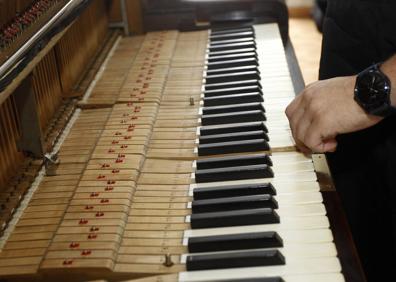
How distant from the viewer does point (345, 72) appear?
7.03 feet

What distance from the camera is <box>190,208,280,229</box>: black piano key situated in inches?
57.9

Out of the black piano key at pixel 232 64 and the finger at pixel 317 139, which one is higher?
the finger at pixel 317 139

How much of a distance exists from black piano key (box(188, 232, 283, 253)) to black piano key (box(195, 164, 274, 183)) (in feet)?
1.05

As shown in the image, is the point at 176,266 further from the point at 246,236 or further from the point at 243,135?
the point at 243,135

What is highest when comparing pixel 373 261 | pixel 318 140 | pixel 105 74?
pixel 318 140

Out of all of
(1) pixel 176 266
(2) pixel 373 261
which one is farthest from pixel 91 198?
(2) pixel 373 261

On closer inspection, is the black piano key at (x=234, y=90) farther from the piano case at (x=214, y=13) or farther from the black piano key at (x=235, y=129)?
the piano case at (x=214, y=13)

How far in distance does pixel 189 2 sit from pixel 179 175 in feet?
4.91

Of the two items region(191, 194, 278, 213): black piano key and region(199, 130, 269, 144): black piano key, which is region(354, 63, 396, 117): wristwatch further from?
region(199, 130, 269, 144): black piano key

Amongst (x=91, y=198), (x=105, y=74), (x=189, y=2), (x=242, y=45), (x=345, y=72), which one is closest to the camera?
(x=91, y=198)

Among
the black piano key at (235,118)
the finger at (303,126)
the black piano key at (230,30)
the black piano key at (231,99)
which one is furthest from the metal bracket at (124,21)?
the finger at (303,126)

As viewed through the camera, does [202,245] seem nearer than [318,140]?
Yes

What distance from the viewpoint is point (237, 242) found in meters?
1.37

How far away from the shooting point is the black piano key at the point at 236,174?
1690 mm
